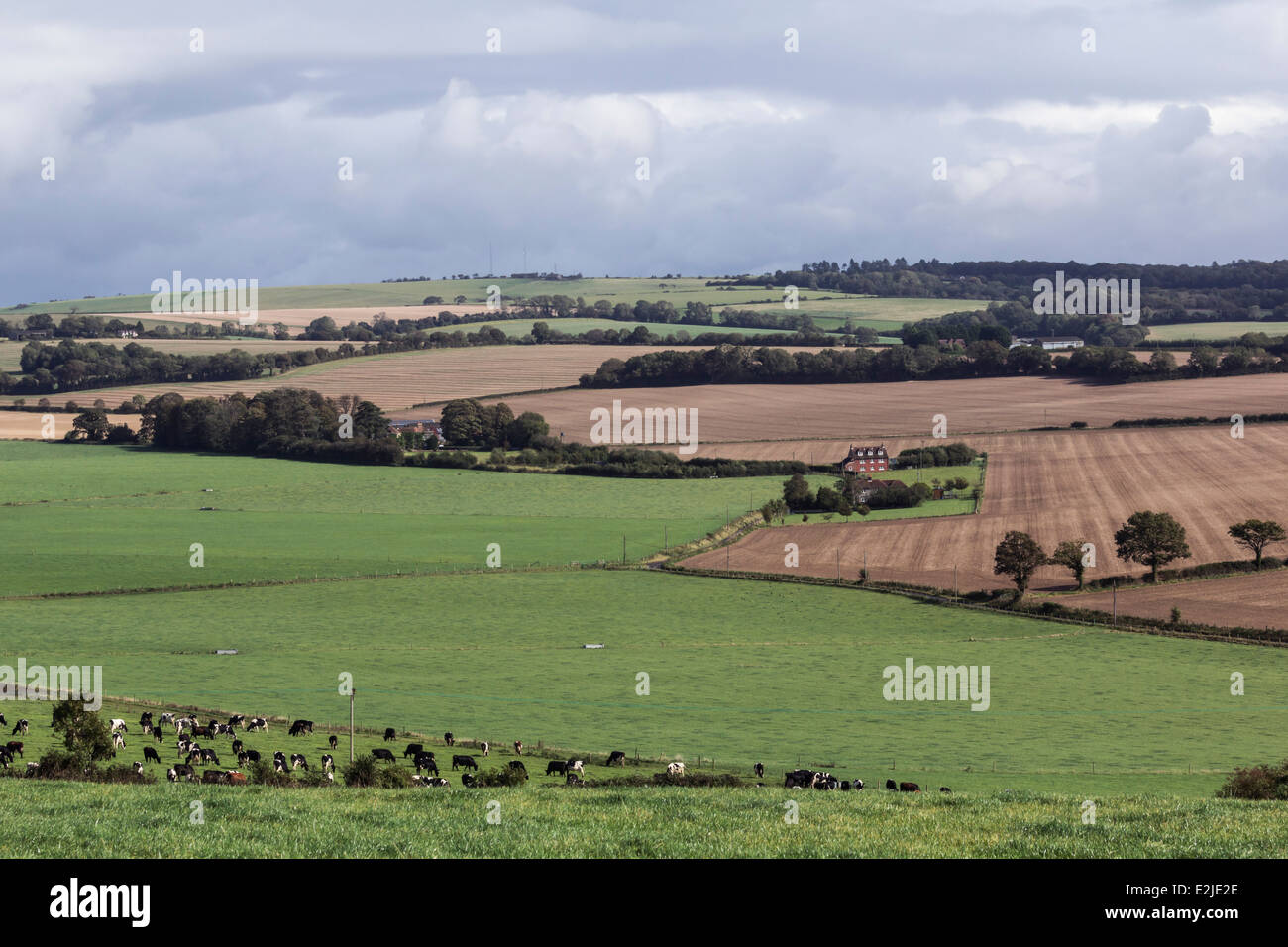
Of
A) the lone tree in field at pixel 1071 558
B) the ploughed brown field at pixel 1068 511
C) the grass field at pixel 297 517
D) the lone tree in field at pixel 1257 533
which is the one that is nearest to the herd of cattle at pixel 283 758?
the grass field at pixel 297 517

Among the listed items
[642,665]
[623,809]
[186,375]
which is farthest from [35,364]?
[623,809]

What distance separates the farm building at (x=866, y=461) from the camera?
118m

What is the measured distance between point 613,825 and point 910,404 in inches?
5319

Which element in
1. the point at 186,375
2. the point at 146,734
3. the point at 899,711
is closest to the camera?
the point at 146,734

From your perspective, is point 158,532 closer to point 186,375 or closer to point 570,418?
point 570,418

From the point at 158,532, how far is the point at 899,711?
6422 centimetres

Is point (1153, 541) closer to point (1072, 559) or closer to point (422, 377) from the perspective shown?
point (1072, 559)

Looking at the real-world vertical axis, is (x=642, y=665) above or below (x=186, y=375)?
below

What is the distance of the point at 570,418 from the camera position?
486ft

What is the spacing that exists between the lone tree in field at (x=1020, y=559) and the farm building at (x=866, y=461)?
4406cm

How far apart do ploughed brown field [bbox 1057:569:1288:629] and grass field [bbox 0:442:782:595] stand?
3160cm

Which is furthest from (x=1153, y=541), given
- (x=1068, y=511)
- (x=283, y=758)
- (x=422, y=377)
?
(x=422, y=377)

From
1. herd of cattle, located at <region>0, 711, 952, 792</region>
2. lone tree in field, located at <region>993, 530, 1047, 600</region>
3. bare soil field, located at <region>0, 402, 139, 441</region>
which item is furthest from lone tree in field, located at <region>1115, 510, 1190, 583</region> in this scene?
bare soil field, located at <region>0, 402, 139, 441</region>
